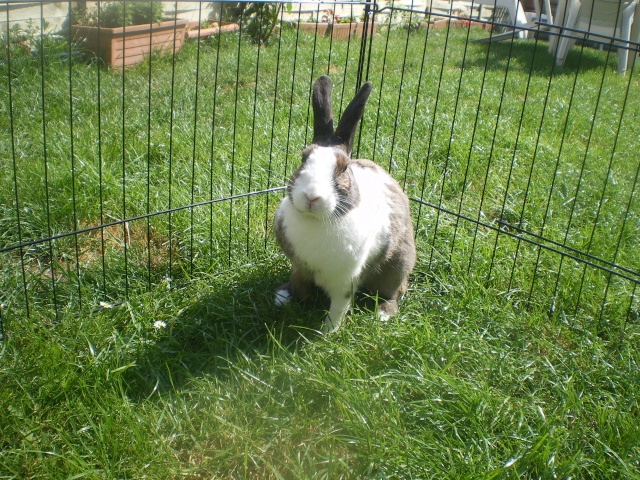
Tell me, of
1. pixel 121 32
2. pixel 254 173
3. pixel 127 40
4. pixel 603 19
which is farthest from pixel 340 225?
pixel 603 19

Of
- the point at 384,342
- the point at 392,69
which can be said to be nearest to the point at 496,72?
the point at 392,69

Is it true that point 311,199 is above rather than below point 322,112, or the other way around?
below

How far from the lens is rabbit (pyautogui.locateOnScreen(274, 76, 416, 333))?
2.58 m

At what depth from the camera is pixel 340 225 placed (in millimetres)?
2664

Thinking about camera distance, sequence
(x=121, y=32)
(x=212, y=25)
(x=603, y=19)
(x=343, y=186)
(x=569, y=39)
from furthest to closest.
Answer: (x=603, y=19) < (x=569, y=39) < (x=212, y=25) < (x=121, y=32) < (x=343, y=186)

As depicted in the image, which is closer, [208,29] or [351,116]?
[351,116]

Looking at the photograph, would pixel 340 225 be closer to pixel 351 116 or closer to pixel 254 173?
pixel 351 116

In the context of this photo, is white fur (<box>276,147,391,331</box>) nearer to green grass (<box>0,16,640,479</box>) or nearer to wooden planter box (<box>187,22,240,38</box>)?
green grass (<box>0,16,640,479</box>)

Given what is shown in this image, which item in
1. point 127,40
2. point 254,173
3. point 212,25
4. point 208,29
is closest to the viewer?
point 254,173

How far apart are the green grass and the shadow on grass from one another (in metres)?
0.01

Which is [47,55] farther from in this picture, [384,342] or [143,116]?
[384,342]

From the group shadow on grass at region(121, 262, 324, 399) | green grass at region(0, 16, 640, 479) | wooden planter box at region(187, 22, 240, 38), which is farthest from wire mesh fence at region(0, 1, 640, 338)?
wooden planter box at region(187, 22, 240, 38)

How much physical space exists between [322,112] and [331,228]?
501mm

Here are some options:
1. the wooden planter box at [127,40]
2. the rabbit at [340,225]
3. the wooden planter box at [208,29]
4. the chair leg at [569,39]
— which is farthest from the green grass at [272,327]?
the chair leg at [569,39]
